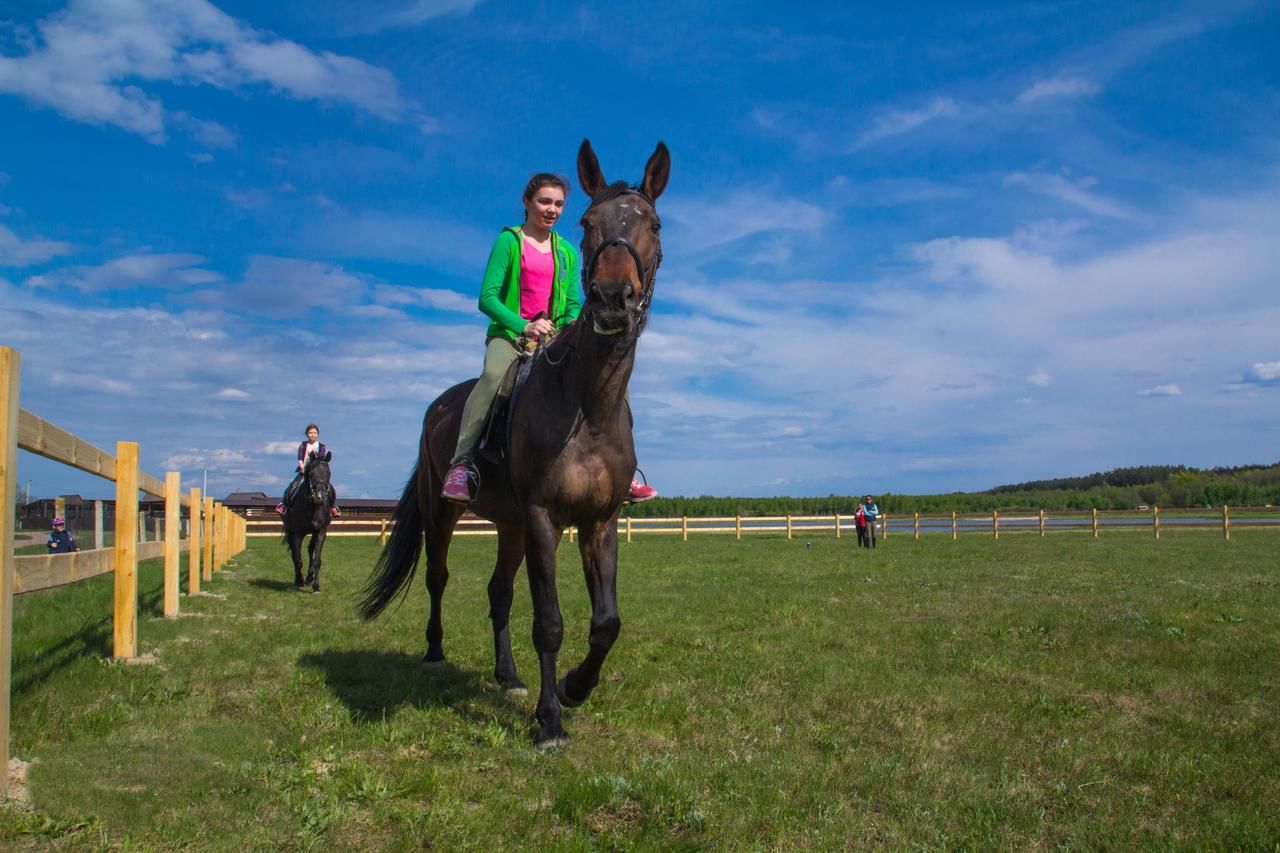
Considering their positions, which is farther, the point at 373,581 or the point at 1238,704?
the point at 373,581

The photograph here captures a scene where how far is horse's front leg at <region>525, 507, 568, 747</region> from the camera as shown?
5094 millimetres

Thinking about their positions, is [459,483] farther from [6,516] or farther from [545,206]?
[6,516]

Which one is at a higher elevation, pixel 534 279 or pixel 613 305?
pixel 534 279

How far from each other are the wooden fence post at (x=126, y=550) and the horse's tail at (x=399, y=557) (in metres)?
1.92

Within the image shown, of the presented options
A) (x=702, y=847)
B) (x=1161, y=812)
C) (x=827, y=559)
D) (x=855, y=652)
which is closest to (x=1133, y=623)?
(x=855, y=652)

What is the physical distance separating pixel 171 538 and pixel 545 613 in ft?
22.8

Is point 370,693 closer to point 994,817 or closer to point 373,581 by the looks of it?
point 373,581

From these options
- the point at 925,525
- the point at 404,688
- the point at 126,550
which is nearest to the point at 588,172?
the point at 404,688

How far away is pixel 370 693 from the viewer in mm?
6410

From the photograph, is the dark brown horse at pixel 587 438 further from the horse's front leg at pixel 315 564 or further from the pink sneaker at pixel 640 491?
the horse's front leg at pixel 315 564

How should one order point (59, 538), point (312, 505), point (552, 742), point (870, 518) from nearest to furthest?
point (552, 742) → point (312, 505) → point (59, 538) → point (870, 518)

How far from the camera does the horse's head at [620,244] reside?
4473 mm

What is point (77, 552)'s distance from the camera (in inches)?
224

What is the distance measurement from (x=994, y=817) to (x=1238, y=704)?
3434mm
